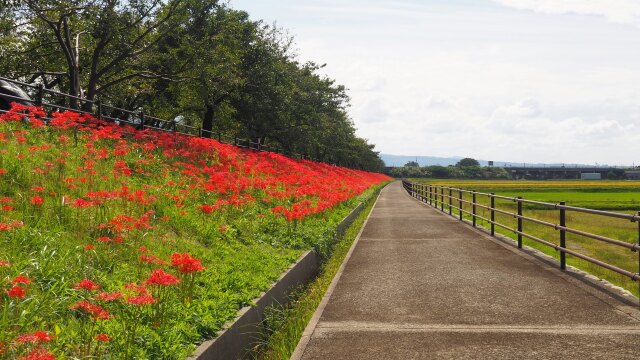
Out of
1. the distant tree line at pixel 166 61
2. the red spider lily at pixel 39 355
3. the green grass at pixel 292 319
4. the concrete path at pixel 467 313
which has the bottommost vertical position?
the green grass at pixel 292 319

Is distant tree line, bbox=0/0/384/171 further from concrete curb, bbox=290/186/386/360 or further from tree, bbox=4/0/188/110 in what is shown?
concrete curb, bbox=290/186/386/360

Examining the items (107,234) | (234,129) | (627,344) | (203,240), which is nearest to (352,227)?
(203,240)

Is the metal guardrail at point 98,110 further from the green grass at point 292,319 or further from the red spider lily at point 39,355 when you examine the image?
the red spider lily at point 39,355

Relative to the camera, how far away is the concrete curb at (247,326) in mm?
4422

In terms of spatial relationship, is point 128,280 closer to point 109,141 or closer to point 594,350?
point 594,350

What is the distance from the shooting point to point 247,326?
5395mm

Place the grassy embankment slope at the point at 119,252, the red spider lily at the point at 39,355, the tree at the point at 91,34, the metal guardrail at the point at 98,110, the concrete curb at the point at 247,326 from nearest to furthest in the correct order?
the red spider lily at the point at 39,355 → the grassy embankment slope at the point at 119,252 → the concrete curb at the point at 247,326 → the metal guardrail at the point at 98,110 → the tree at the point at 91,34

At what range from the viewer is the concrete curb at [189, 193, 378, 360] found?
4422 millimetres

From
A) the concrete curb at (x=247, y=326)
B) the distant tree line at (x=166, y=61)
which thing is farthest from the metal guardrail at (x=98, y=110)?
the concrete curb at (x=247, y=326)

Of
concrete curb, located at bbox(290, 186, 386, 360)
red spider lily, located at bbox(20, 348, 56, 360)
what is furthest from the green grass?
red spider lily, located at bbox(20, 348, 56, 360)

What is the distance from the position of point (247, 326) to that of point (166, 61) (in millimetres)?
23103

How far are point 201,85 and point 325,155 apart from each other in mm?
52273

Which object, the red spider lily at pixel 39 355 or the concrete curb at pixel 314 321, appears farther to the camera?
the concrete curb at pixel 314 321

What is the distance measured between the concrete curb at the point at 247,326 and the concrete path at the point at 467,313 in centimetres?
62
